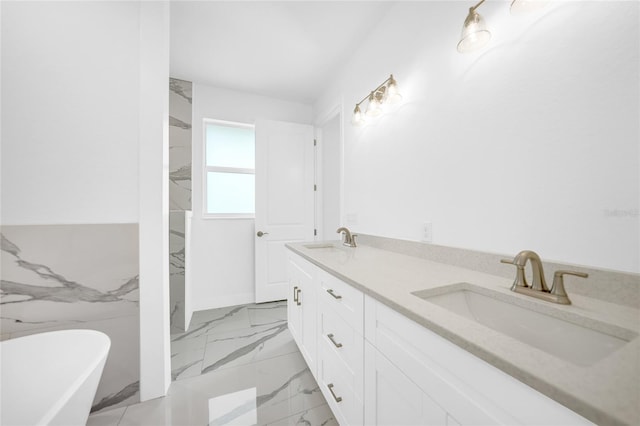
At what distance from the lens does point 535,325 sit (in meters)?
0.71

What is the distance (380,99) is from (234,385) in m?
2.13

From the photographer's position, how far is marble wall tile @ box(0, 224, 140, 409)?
3.89 ft

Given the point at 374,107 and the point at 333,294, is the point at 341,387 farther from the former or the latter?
the point at 374,107

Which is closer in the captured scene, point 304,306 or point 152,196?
point 152,196

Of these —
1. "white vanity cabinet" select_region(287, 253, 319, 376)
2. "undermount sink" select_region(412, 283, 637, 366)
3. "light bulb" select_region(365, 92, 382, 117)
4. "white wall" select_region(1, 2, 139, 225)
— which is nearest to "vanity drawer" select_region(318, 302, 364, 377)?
"white vanity cabinet" select_region(287, 253, 319, 376)

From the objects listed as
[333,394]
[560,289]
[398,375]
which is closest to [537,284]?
[560,289]

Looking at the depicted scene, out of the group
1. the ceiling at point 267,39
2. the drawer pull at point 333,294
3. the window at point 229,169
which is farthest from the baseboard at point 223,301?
the ceiling at point 267,39

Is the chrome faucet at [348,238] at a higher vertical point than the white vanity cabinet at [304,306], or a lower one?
higher

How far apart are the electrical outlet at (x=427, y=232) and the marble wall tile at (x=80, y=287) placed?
5.44ft

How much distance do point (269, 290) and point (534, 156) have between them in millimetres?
2650

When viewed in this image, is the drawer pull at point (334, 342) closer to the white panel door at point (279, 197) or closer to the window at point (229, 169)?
the white panel door at point (279, 197)

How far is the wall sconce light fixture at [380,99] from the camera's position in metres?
1.52

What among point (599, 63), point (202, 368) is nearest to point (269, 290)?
point (202, 368)

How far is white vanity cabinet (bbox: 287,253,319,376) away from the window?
1373 millimetres
